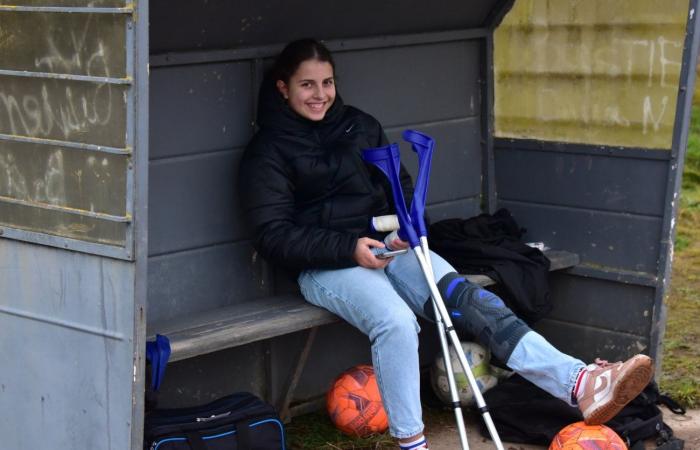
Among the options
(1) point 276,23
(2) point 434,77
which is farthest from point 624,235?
(1) point 276,23

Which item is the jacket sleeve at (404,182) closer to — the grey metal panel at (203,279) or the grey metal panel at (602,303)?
the grey metal panel at (203,279)

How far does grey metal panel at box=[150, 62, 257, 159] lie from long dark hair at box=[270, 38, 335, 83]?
0.13m

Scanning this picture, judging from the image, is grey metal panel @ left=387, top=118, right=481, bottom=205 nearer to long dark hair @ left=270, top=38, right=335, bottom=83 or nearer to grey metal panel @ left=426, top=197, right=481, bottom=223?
grey metal panel @ left=426, top=197, right=481, bottom=223

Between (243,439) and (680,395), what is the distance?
226 cm

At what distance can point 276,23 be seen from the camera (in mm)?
4969

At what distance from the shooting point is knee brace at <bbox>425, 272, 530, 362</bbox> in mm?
4746

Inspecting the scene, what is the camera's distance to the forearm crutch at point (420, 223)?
15.2 ft

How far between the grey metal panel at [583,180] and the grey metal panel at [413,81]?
34 centimetres

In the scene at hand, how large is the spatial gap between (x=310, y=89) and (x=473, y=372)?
4.50 ft

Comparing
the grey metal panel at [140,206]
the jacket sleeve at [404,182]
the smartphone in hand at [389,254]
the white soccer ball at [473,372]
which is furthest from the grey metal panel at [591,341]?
the grey metal panel at [140,206]

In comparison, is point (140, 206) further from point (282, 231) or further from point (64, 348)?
point (282, 231)

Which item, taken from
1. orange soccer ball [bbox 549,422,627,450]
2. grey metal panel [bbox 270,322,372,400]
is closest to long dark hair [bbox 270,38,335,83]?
grey metal panel [bbox 270,322,372,400]

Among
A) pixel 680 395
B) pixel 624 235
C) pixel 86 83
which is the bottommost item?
pixel 680 395

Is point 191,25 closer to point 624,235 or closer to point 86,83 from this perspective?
point 86,83
